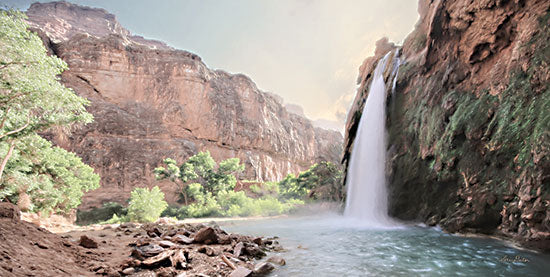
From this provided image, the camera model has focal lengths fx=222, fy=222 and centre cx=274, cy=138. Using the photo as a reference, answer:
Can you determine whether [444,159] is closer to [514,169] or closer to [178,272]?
[514,169]

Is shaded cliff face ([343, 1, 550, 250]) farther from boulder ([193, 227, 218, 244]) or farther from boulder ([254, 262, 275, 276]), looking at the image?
boulder ([193, 227, 218, 244])

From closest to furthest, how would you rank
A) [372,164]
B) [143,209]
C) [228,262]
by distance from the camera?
1. [228,262]
2. [143,209]
3. [372,164]

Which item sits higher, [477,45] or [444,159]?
[477,45]

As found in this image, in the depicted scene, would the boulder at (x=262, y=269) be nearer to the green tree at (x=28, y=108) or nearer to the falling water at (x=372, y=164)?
the green tree at (x=28, y=108)

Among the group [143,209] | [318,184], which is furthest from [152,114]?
[318,184]

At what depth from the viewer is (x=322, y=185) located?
974 inches

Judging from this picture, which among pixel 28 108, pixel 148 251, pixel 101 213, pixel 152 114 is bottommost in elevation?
pixel 101 213

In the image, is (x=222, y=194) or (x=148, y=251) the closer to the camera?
(x=148, y=251)

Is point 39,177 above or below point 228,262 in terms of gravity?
above

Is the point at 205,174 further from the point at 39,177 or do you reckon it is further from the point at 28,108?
the point at 28,108

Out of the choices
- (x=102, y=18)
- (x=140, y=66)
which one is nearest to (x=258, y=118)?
(x=140, y=66)

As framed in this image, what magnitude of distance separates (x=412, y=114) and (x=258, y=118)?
111 feet

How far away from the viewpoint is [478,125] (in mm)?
7070

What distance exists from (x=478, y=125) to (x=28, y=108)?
1370 centimetres
